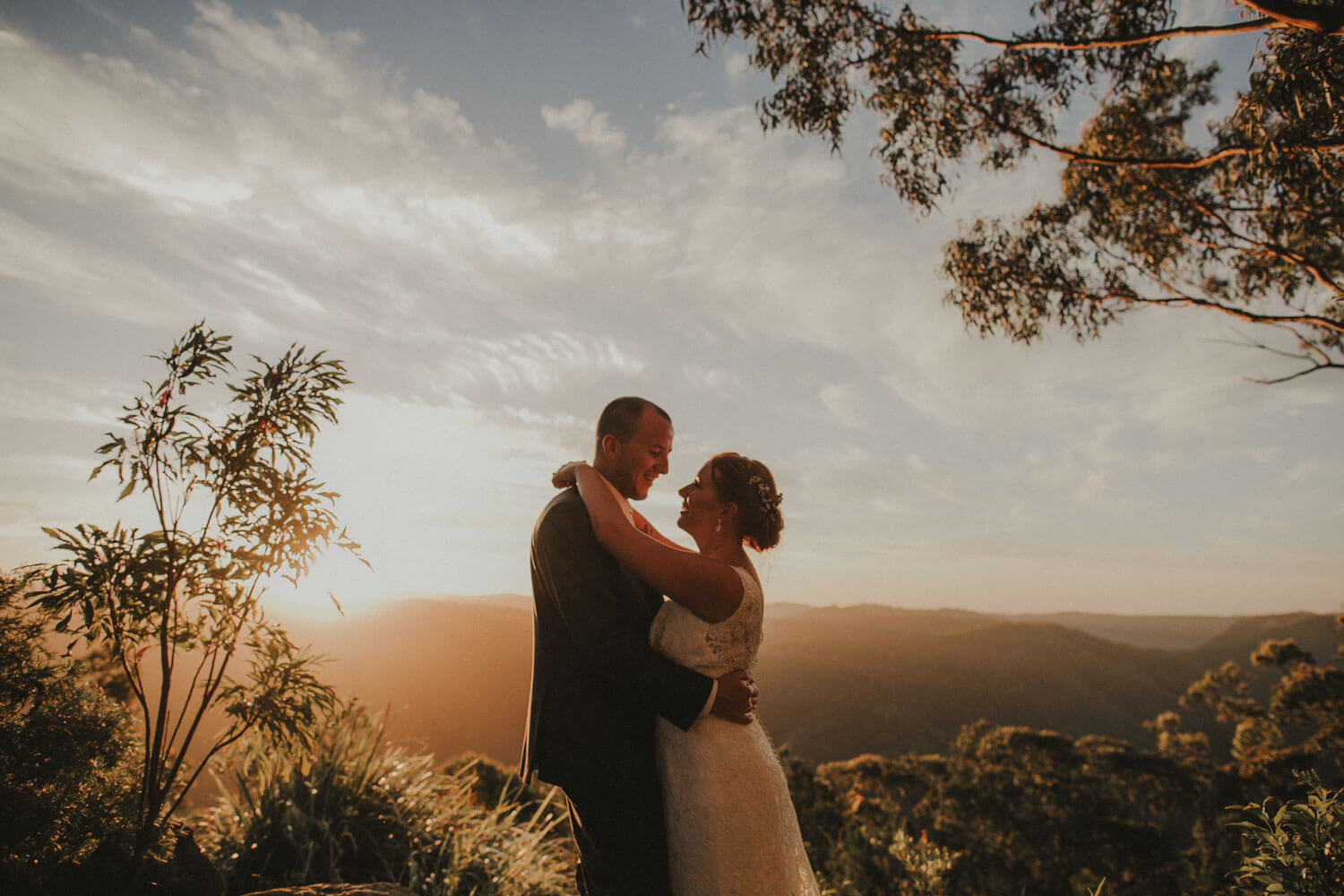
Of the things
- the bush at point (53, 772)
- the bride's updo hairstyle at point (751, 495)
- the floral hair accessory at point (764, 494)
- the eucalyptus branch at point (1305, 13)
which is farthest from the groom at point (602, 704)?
the eucalyptus branch at point (1305, 13)

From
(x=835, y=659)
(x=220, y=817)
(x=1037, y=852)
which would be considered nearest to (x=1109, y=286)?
(x=220, y=817)

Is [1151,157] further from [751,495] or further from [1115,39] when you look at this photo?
[751,495]

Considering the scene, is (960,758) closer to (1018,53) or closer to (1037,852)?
(1037,852)

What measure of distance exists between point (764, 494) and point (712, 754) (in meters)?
1.20

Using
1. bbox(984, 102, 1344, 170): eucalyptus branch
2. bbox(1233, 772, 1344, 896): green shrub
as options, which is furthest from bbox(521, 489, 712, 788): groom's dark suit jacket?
bbox(984, 102, 1344, 170): eucalyptus branch

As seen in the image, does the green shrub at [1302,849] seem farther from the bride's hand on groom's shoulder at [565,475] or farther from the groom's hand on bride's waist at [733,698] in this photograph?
the bride's hand on groom's shoulder at [565,475]

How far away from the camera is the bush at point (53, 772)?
3049 millimetres

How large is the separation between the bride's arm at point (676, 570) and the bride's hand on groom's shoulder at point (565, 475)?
1.68 feet

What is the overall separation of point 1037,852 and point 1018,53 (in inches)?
862

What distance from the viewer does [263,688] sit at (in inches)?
174

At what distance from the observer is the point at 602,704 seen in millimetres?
2512

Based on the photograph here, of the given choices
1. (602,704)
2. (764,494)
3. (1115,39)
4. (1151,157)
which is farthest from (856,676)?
(602,704)

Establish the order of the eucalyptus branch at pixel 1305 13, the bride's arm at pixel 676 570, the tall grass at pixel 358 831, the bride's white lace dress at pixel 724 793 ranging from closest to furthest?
the bride's white lace dress at pixel 724 793
the bride's arm at pixel 676 570
the eucalyptus branch at pixel 1305 13
the tall grass at pixel 358 831

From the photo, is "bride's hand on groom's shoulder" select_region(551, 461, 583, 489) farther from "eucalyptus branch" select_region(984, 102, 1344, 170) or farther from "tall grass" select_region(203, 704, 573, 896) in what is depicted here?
"eucalyptus branch" select_region(984, 102, 1344, 170)
